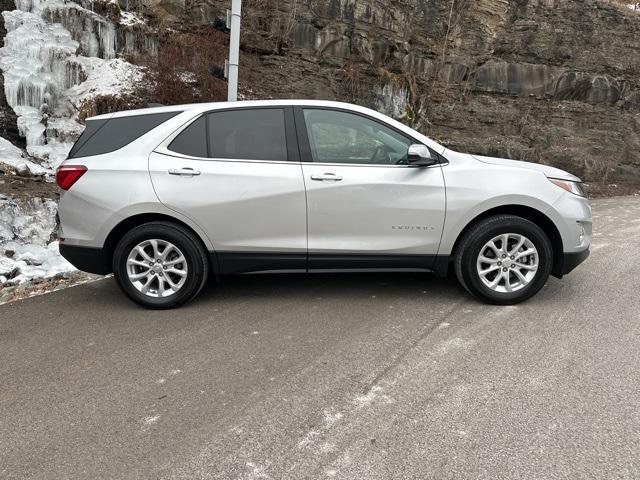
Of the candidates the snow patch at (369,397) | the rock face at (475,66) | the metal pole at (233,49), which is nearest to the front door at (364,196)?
the snow patch at (369,397)

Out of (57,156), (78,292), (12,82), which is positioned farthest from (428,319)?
(12,82)

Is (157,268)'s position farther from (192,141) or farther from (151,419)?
(151,419)

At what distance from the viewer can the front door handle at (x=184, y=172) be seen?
4.46m

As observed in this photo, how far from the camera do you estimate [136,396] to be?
3184mm

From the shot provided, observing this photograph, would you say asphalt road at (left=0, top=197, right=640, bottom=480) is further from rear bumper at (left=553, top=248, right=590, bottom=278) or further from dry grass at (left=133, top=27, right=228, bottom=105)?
dry grass at (left=133, top=27, right=228, bottom=105)

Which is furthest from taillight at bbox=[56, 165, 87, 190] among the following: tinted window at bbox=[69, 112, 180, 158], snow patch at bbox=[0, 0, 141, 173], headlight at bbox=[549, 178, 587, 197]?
snow patch at bbox=[0, 0, 141, 173]

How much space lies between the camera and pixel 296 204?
446 cm

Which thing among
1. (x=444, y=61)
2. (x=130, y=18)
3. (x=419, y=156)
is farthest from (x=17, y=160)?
(x=444, y=61)

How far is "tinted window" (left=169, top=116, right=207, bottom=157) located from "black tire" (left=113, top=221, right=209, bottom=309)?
659 millimetres

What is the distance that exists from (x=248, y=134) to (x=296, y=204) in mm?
783

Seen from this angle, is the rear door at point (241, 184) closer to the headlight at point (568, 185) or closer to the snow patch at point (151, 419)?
the snow patch at point (151, 419)

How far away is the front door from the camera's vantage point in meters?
4.46

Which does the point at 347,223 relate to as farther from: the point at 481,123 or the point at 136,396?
the point at 481,123

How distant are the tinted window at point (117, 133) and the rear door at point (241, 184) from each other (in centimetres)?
26
